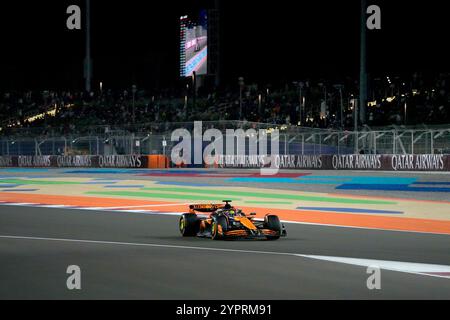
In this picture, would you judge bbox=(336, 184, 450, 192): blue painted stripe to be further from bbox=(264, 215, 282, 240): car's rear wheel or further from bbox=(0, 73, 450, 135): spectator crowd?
bbox=(264, 215, 282, 240): car's rear wheel

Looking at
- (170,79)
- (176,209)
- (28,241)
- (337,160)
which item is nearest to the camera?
(28,241)

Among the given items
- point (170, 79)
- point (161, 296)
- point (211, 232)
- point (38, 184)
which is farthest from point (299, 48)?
point (161, 296)

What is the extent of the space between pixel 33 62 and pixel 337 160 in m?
46.5

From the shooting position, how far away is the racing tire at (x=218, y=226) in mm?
13680

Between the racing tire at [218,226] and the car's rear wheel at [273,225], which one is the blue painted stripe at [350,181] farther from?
the racing tire at [218,226]

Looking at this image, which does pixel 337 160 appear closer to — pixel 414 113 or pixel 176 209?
pixel 414 113

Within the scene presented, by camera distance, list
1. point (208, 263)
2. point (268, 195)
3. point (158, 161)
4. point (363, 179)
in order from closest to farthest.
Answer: point (208, 263), point (268, 195), point (363, 179), point (158, 161)

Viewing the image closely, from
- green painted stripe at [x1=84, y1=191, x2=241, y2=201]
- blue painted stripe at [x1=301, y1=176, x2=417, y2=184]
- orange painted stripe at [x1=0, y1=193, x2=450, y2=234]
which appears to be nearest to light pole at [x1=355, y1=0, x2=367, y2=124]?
blue painted stripe at [x1=301, y1=176, x2=417, y2=184]

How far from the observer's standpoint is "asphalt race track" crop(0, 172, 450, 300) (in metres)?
8.33

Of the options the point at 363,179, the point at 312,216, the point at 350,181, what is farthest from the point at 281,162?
the point at 312,216

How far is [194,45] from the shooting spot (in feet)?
190

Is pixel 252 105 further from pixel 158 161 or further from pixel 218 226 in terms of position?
pixel 218 226

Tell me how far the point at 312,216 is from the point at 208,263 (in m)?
9.31

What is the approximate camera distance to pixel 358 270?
10125mm
